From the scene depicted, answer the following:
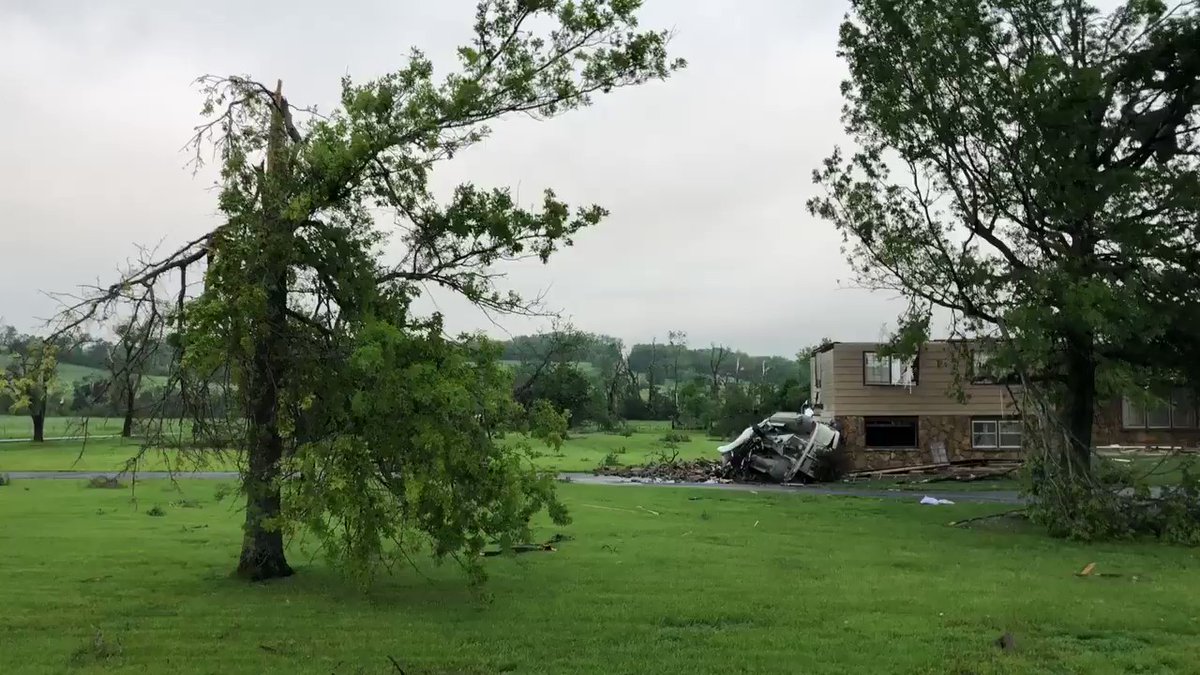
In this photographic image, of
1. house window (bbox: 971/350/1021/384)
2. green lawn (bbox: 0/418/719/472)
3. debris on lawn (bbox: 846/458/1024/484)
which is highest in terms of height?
house window (bbox: 971/350/1021/384)

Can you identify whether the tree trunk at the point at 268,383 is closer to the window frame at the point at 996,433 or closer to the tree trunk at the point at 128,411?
the tree trunk at the point at 128,411

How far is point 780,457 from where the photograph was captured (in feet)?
97.6

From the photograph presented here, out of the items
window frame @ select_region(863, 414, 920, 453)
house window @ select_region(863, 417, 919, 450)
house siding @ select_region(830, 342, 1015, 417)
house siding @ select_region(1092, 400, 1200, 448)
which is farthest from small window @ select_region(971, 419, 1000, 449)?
house siding @ select_region(1092, 400, 1200, 448)

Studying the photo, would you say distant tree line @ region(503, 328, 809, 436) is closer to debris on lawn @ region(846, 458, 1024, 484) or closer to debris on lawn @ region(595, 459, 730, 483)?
debris on lawn @ region(595, 459, 730, 483)

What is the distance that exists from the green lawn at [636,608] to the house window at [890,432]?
16.6 m

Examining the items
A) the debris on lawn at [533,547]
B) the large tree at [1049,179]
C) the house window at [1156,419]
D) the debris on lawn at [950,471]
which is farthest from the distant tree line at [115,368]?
the house window at [1156,419]

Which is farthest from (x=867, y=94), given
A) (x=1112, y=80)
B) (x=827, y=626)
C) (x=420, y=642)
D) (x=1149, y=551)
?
(x=420, y=642)

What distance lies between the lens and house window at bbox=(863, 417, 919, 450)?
3209cm

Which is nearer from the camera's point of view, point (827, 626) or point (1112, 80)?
point (827, 626)

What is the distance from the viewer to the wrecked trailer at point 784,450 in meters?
29.4

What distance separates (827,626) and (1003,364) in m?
9.20

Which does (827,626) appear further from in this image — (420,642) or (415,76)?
(415,76)

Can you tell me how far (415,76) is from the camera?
10.1m

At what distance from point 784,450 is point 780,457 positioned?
318mm
